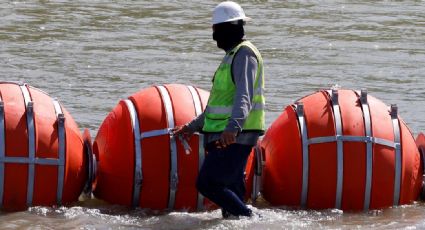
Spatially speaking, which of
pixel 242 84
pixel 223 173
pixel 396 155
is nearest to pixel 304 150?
pixel 396 155

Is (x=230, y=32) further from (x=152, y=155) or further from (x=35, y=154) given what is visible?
(x=35, y=154)

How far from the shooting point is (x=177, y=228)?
29.0 ft

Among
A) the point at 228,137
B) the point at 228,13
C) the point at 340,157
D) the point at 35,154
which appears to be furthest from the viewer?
the point at 340,157

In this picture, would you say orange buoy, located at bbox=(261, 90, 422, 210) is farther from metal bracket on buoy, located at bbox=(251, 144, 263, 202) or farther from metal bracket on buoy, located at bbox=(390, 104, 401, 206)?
metal bracket on buoy, located at bbox=(251, 144, 263, 202)

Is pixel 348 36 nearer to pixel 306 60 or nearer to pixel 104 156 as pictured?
pixel 306 60

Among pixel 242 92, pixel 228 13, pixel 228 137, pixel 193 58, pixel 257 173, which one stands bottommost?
pixel 193 58

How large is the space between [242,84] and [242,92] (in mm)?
67

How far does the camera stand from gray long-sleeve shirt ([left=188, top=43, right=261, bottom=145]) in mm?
8211

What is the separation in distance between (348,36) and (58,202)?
42.8ft

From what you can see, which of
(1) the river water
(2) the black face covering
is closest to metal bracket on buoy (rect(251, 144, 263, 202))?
(1) the river water

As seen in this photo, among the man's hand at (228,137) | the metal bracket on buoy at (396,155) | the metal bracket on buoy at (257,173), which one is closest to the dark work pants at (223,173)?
the man's hand at (228,137)

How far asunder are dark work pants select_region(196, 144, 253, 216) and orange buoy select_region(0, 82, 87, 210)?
120 centimetres

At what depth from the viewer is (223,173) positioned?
8523 mm

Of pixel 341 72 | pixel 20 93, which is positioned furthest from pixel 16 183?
pixel 341 72
